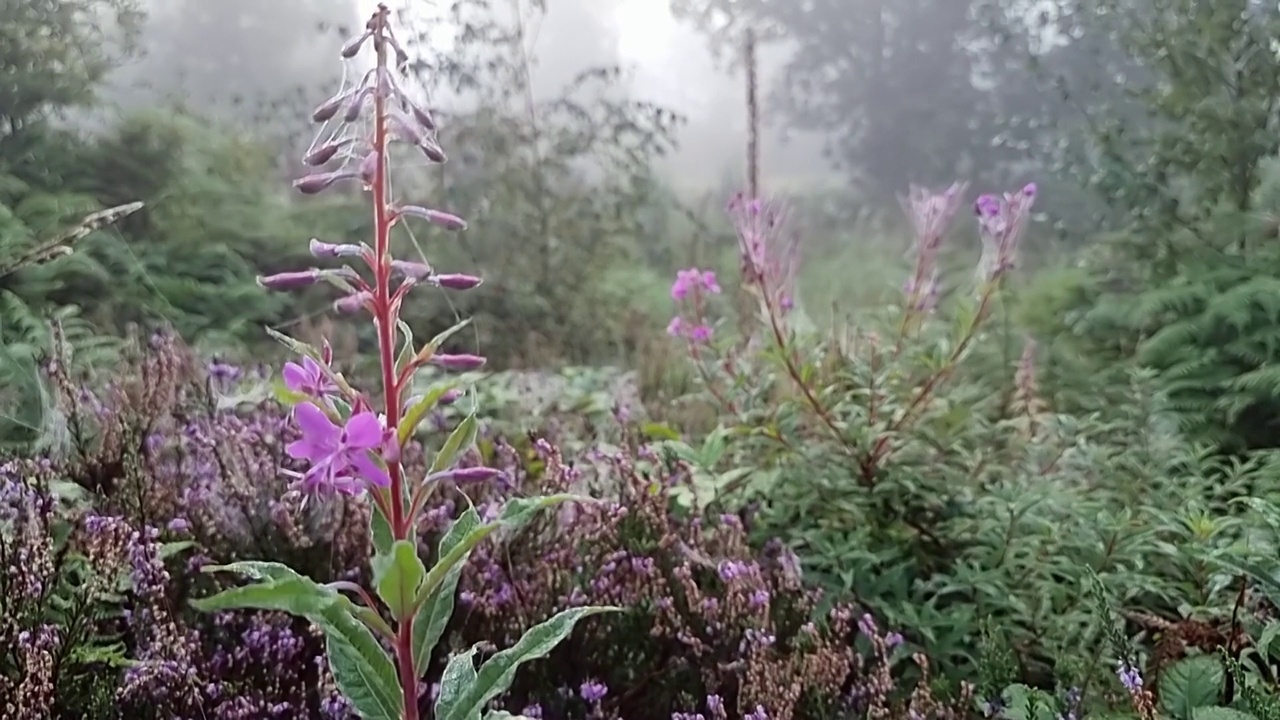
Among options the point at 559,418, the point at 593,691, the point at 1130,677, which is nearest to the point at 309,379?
the point at 593,691

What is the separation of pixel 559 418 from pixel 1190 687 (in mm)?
1100

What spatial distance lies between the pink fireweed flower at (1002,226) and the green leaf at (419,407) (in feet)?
3.07

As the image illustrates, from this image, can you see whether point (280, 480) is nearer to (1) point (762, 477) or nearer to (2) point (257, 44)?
(1) point (762, 477)

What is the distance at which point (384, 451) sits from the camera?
547mm

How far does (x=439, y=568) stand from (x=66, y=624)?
1.75 feet

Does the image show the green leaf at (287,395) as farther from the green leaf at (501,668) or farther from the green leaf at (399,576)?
the green leaf at (501,668)

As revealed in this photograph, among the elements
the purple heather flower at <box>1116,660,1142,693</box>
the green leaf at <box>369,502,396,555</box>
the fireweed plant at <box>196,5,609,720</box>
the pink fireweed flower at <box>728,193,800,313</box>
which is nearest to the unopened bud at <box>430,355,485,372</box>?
the fireweed plant at <box>196,5,609,720</box>

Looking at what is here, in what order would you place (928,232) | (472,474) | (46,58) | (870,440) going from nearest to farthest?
(472,474) → (870,440) → (928,232) → (46,58)

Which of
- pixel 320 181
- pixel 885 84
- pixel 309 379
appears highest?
pixel 885 84

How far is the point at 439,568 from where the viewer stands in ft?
1.82

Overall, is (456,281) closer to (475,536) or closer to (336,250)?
(336,250)

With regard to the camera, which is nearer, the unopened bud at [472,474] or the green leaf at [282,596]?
the green leaf at [282,596]

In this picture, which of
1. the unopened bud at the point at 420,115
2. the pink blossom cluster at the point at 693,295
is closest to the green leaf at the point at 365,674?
the unopened bud at the point at 420,115

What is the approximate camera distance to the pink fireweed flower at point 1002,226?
1.25 metres
